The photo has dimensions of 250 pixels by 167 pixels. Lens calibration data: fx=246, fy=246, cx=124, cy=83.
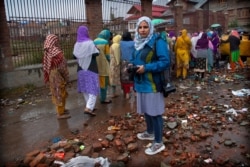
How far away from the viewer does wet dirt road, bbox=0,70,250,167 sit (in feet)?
11.1

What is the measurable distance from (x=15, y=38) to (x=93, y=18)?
3140mm

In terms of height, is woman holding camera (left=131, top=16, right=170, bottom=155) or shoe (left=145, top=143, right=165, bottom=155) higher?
woman holding camera (left=131, top=16, right=170, bottom=155)

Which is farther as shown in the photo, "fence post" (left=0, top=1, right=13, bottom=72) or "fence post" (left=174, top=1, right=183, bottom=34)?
"fence post" (left=174, top=1, right=183, bottom=34)

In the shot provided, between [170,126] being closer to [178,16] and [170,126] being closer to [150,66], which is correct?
[150,66]

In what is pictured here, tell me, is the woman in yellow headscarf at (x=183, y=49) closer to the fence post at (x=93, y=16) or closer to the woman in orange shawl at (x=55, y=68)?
the fence post at (x=93, y=16)

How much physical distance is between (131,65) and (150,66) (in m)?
0.29

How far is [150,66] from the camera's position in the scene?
3133mm

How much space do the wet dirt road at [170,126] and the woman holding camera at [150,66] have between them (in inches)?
19.5

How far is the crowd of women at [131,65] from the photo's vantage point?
3223mm

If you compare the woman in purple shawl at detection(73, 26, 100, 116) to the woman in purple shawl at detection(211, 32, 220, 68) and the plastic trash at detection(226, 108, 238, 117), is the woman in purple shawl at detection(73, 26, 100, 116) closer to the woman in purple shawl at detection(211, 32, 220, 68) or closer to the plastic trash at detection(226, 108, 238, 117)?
the plastic trash at detection(226, 108, 238, 117)

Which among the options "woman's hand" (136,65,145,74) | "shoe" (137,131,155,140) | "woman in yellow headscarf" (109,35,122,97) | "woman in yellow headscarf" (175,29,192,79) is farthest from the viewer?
"woman in yellow headscarf" (175,29,192,79)

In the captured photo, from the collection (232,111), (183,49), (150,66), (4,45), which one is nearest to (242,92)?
(232,111)

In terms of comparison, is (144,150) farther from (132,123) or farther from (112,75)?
(112,75)

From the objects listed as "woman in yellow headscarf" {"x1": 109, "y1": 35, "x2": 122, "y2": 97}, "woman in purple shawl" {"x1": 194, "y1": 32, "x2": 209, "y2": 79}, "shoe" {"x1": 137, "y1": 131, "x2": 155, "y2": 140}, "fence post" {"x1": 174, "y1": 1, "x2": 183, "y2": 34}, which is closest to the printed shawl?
"woman in yellow headscarf" {"x1": 109, "y1": 35, "x2": 122, "y2": 97}
